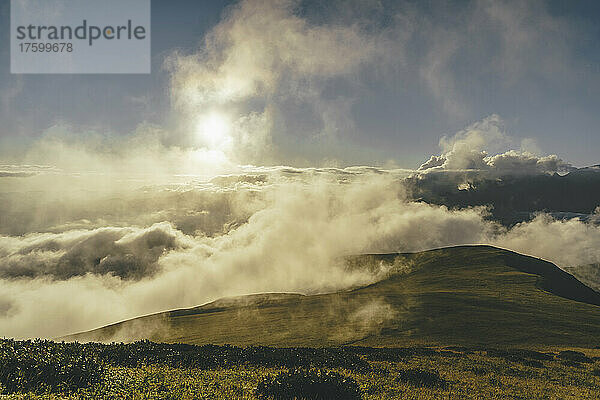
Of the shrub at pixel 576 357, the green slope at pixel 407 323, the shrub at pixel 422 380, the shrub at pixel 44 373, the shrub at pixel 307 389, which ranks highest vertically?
the shrub at pixel 44 373

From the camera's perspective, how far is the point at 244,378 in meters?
20.4

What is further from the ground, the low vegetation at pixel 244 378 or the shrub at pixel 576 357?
the low vegetation at pixel 244 378

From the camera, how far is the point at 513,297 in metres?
153

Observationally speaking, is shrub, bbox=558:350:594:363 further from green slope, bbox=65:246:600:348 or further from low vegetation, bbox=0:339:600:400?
green slope, bbox=65:246:600:348

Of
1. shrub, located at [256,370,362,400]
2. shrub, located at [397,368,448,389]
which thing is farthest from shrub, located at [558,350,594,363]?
shrub, located at [256,370,362,400]

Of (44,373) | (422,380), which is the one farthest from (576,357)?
(44,373)

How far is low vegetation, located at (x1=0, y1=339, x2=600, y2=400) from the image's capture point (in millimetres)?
15281

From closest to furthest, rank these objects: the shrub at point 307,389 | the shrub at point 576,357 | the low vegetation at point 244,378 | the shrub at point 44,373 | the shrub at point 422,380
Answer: the shrub at point 44,373 < the low vegetation at point 244,378 < the shrub at point 307,389 < the shrub at point 422,380 < the shrub at point 576,357

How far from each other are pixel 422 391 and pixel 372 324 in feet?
321

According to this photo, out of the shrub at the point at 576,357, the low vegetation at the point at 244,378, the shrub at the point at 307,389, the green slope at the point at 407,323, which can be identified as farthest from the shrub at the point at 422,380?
the green slope at the point at 407,323

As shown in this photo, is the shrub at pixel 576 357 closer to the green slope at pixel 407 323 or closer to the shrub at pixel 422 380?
the green slope at pixel 407 323

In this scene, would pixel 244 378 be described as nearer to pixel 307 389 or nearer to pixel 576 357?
pixel 307 389

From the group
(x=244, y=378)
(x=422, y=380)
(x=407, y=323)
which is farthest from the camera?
(x=407, y=323)

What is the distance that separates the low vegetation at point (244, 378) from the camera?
15281 millimetres
